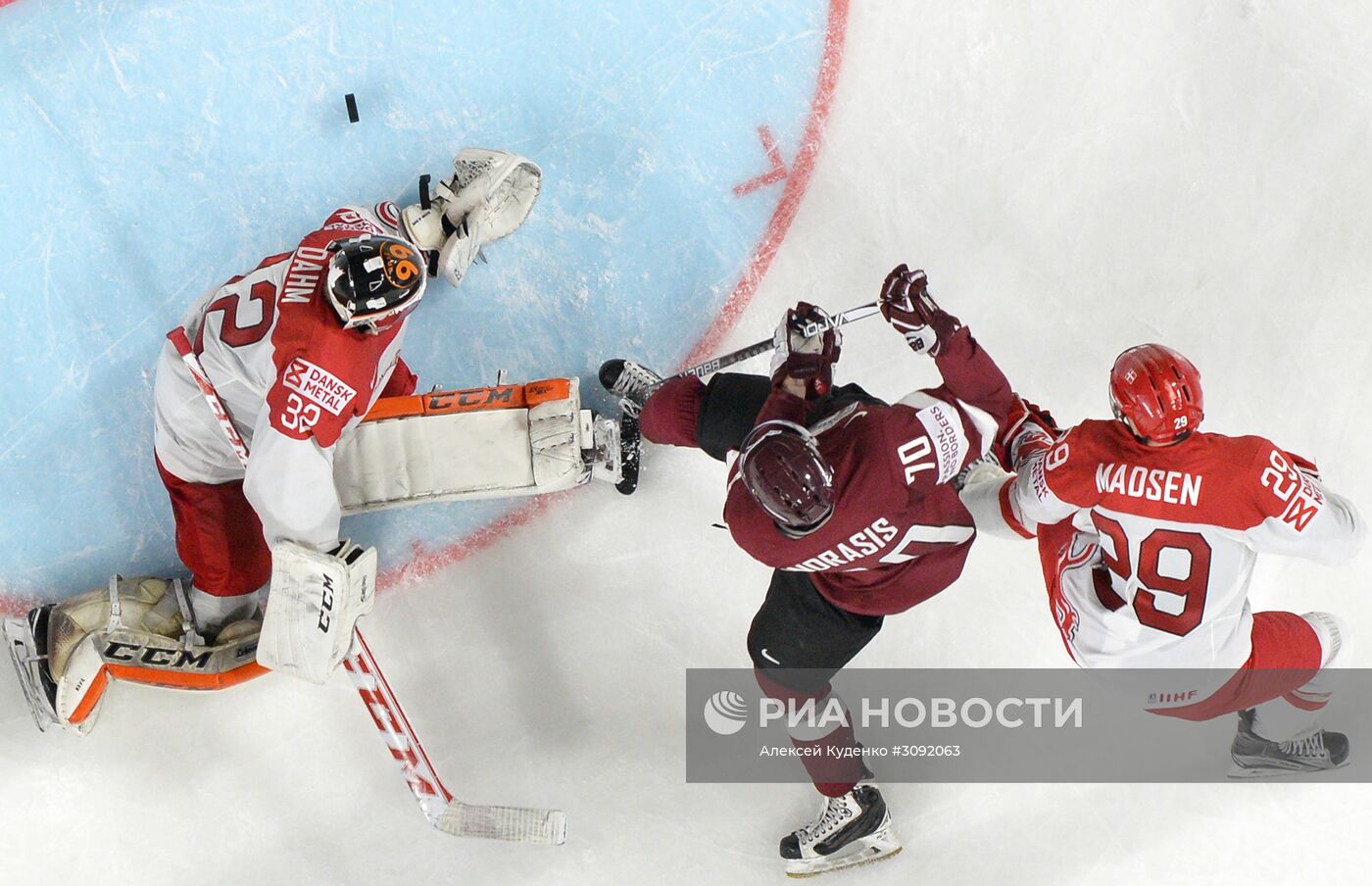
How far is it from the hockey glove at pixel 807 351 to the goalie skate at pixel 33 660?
2.64 m

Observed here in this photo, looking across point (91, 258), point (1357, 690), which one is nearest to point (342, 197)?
point (91, 258)

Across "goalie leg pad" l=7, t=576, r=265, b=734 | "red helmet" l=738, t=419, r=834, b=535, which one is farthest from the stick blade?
"red helmet" l=738, t=419, r=834, b=535

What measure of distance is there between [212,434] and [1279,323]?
3761mm

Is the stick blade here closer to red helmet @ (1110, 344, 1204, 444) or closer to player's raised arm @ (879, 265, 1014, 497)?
player's raised arm @ (879, 265, 1014, 497)

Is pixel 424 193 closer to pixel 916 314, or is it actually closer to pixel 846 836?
pixel 916 314

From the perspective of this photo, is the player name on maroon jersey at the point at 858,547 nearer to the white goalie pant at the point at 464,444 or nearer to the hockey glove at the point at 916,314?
the hockey glove at the point at 916,314

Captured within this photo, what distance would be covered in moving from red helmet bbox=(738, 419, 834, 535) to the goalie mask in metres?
1.04

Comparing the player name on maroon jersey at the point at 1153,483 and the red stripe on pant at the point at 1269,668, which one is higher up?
the player name on maroon jersey at the point at 1153,483

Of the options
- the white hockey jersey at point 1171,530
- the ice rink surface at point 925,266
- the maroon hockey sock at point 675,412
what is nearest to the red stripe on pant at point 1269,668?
the white hockey jersey at point 1171,530

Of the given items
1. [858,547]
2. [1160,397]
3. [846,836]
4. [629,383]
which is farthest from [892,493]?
[846,836]

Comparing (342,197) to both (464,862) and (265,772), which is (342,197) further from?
(464,862)

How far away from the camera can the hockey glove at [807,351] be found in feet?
10.0

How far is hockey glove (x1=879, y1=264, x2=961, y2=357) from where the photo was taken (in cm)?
295

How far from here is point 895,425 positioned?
2.68m
